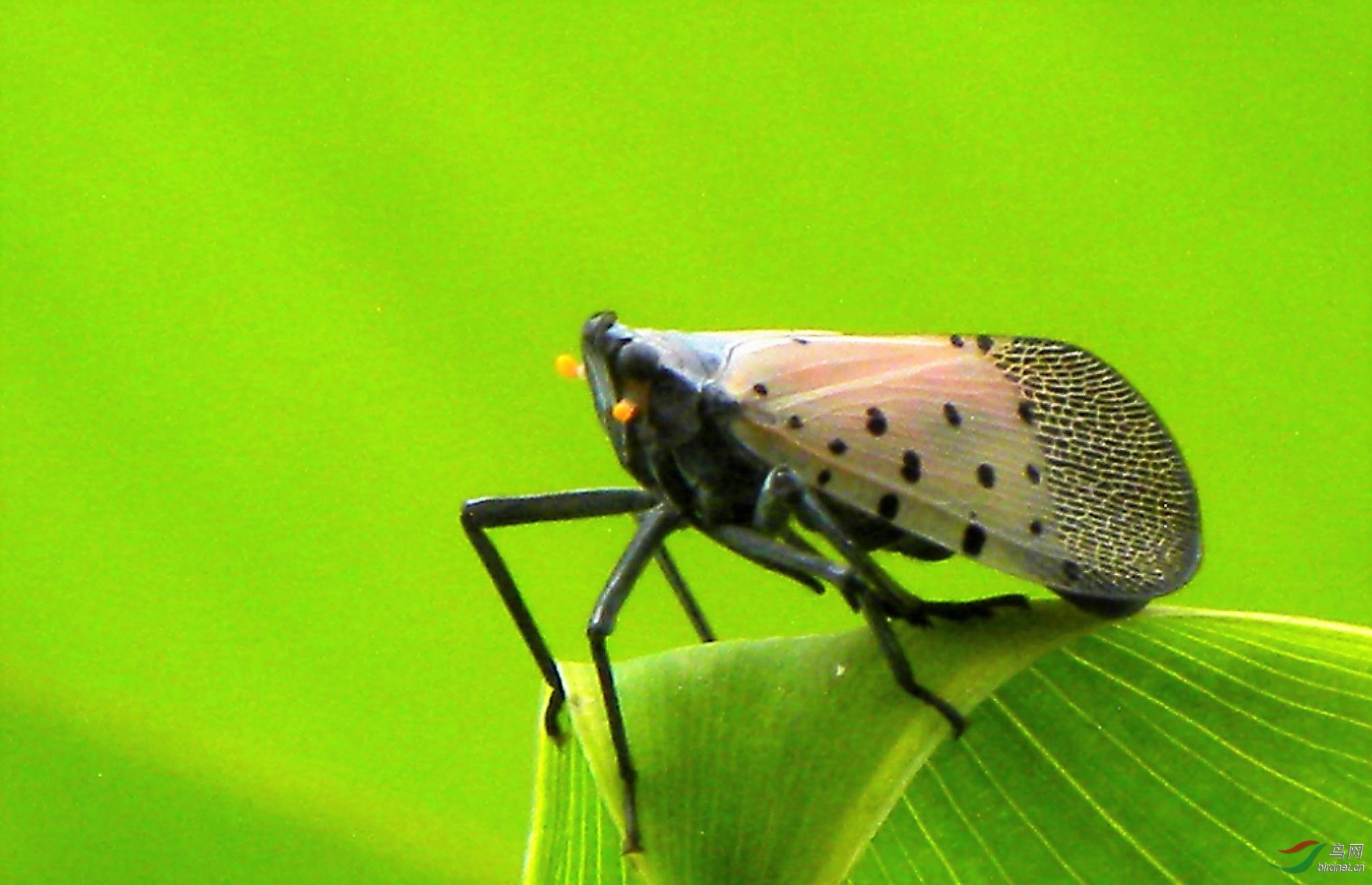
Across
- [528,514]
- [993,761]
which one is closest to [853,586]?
[993,761]

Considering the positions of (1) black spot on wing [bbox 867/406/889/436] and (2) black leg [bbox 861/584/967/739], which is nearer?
(2) black leg [bbox 861/584/967/739]

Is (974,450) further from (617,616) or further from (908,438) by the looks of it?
(617,616)

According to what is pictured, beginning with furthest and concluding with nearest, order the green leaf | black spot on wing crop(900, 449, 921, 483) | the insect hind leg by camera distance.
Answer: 1. black spot on wing crop(900, 449, 921, 483)
2. the insect hind leg
3. the green leaf

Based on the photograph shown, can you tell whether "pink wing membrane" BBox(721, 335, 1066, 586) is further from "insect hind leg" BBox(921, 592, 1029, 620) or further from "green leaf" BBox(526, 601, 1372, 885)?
"green leaf" BBox(526, 601, 1372, 885)

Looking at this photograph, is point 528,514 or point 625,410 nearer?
point 625,410

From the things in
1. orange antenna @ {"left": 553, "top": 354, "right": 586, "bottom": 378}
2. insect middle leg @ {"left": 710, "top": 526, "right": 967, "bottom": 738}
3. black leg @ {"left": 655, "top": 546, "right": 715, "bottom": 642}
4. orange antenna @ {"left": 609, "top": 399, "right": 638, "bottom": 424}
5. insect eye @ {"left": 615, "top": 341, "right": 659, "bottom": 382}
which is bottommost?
black leg @ {"left": 655, "top": 546, "right": 715, "bottom": 642}

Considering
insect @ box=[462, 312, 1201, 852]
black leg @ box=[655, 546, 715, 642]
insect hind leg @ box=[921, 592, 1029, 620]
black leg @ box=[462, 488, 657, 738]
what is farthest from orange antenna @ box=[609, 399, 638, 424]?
insect hind leg @ box=[921, 592, 1029, 620]

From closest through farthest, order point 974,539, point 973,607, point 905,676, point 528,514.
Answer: point 905,676, point 973,607, point 974,539, point 528,514
